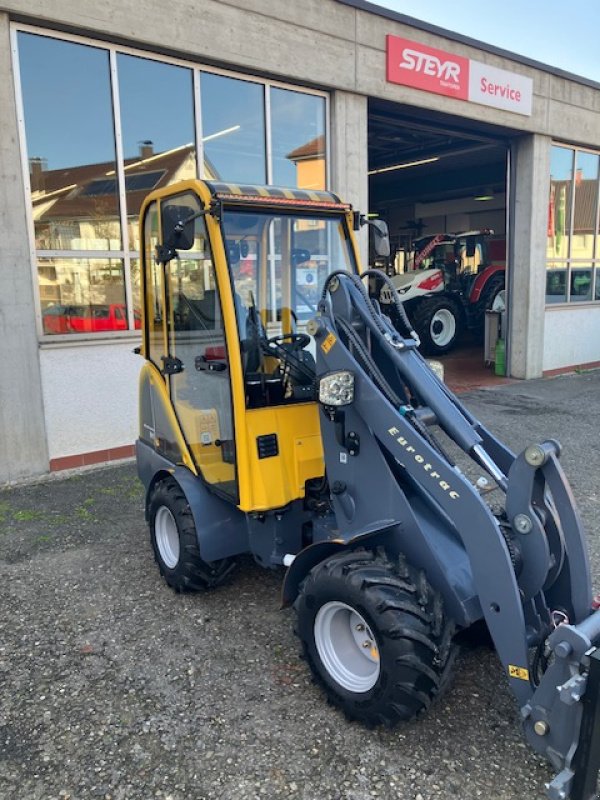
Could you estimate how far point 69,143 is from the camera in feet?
20.6

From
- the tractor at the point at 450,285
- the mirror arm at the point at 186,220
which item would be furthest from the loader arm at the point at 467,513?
the tractor at the point at 450,285

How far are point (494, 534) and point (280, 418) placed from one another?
129 cm

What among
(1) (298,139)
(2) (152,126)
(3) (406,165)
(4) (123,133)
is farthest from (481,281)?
(4) (123,133)

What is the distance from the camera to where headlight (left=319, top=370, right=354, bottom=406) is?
2.77 m

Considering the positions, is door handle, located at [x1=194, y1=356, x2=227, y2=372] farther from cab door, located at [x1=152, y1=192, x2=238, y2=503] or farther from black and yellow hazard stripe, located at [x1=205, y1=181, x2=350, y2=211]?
black and yellow hazard stripe, located at [x1=205, y1=181, x2=350, y2=211]

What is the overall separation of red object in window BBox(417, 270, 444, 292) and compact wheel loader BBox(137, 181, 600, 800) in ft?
31.6

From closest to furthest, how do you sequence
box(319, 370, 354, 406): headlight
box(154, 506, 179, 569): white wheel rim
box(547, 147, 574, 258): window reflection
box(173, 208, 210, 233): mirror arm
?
box(319, 370, 354, 406): headlight, box(173, 208, 210, 233): mirror arm, box(154, 506, 179, 569): white wheel rim, box(547, 147, 574, 258): window reflection

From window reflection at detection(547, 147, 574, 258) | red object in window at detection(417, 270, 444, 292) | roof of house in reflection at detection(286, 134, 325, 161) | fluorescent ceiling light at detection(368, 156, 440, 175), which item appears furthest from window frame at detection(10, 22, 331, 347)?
fluorescent ceiling light at detection(368, 156, 440, 175)

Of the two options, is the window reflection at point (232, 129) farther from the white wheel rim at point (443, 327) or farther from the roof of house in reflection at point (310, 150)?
the white wheel rim at point (443, 327)

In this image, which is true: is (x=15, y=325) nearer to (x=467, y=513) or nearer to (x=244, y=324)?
(x=244, y=324)

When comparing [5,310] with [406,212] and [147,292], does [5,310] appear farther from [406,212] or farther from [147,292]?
[406,212]

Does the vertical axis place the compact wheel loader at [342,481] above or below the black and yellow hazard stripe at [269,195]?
below

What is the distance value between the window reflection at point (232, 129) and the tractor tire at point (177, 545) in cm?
448

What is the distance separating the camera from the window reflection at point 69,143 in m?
5.95
